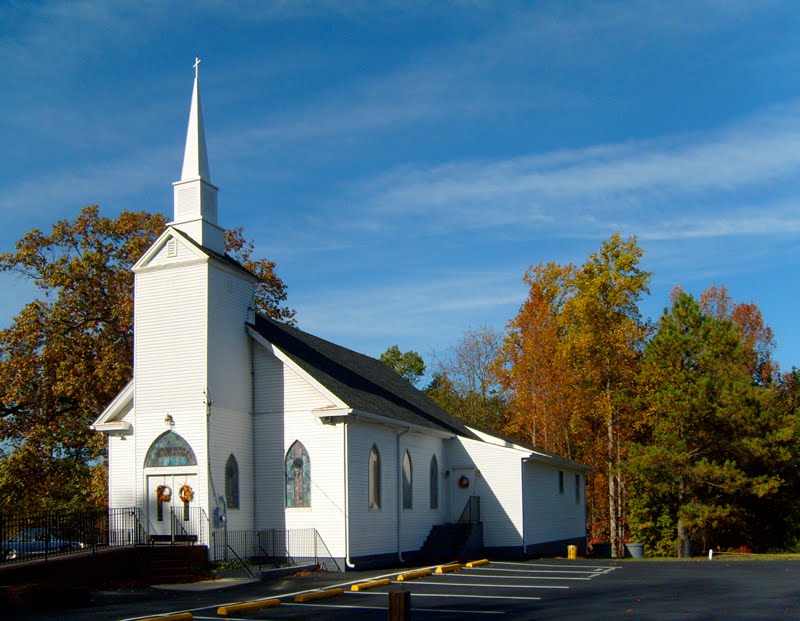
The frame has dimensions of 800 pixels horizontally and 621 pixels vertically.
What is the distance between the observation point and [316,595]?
18094 millimetres

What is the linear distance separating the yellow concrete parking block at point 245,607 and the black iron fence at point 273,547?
8181 millimetres

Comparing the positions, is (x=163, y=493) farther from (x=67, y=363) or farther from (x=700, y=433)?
(x=700, y=433)

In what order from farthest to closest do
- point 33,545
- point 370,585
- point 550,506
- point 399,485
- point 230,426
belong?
point 550,506 → point 399,485 → point 33,545 → point 230,426 → point 370,585

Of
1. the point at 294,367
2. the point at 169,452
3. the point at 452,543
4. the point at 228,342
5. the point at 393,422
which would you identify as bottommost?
the point at 452,543

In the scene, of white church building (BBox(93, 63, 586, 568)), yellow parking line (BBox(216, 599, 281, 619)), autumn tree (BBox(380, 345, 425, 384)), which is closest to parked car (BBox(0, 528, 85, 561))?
white church building (BBox(93, 63, 586, 568))

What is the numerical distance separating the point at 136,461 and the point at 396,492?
26.7ft

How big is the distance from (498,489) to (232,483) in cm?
1054

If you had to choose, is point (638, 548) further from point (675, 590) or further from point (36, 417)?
point (36, 417)

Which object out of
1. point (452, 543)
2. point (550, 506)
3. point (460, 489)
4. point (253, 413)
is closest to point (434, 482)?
point (460, 489)

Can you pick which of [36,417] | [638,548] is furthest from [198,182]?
[638,548]

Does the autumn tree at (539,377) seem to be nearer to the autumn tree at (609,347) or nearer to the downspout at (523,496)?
the autumn tree at (609,347)

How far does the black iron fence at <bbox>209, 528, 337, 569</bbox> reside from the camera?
25047 millimetres

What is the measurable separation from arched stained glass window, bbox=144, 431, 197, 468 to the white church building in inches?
1.5

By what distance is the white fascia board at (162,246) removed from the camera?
26.1 metres
